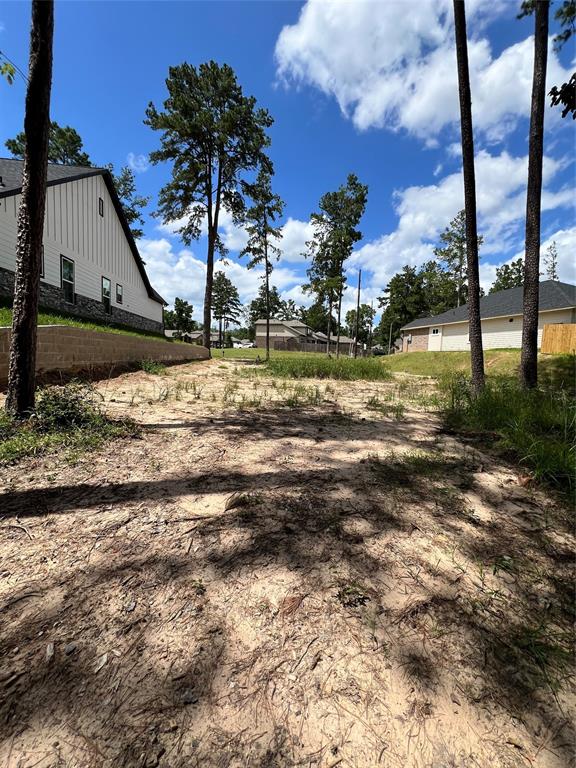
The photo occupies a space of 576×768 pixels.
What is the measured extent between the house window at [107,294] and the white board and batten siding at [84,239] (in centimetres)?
25

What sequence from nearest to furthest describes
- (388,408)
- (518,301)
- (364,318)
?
(388,408) < (518,301) < (364,318)

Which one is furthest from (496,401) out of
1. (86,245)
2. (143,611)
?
(86,245)

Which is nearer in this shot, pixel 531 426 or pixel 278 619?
pixel 278 619

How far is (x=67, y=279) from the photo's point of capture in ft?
42.6

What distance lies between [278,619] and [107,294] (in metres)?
17.9

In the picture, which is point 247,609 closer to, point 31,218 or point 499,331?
point 31,218

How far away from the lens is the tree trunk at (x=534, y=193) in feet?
20.2

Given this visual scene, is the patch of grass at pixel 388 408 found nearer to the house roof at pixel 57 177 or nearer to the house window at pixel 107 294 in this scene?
the house roof at pixel 57 177

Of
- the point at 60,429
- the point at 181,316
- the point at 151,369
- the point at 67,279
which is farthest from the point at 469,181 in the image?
the point at 181,316

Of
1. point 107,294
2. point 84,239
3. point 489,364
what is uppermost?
point 84,239

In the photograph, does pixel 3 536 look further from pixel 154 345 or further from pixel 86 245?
pixel 86 245

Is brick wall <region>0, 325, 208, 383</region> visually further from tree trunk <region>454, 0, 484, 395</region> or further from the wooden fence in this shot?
the wooden fence

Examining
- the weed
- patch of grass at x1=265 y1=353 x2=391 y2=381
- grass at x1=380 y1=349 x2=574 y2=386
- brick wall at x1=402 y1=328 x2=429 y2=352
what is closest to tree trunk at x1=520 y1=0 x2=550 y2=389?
grass at x1=380 y1=349 x2=574 y2=386

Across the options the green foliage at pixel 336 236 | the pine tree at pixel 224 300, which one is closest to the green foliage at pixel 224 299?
the pine tree at pixel 224 300
